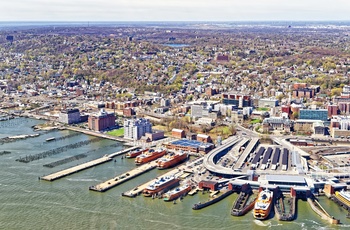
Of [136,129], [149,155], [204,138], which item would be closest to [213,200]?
[149,155]

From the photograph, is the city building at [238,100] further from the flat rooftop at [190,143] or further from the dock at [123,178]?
the dock at [123,178]

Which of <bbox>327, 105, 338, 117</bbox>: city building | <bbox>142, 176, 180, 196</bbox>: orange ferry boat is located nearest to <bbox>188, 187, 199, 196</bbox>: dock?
<bbox>142, 176, 180, 196</bbox>: orange ferry boat

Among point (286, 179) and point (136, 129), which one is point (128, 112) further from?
point (286, 179)

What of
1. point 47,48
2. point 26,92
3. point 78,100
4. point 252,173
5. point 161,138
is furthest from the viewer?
point 47,48

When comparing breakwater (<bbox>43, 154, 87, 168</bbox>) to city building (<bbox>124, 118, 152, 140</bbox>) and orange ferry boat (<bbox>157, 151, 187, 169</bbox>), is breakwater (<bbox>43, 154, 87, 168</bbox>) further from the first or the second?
orange ferry boat (<bbox>157, 151, 187, 169</bbox>)

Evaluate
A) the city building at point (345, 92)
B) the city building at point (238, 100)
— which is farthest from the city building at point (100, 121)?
the city building at point (345, 92)

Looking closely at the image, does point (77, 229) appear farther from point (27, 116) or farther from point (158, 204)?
point (27, 116)

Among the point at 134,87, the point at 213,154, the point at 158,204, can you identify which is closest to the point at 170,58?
→ the point at 134,87
